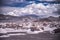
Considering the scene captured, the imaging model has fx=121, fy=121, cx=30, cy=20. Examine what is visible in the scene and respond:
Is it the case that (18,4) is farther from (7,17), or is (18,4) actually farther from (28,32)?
(28,32)

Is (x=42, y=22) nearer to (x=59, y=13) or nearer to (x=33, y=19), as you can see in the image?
(x=33, y=19)

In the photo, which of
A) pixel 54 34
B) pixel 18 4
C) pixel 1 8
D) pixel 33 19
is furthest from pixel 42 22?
pixel 1 8

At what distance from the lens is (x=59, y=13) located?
2078mm

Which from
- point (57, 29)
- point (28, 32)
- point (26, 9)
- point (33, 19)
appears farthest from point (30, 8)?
point (57, 29)

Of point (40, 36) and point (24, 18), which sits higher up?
point (24, 18)

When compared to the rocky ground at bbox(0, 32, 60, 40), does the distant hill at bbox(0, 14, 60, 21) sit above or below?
above

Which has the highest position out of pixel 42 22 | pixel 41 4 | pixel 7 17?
pixel 41 4

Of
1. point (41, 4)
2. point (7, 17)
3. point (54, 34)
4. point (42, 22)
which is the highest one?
point (41, 4)

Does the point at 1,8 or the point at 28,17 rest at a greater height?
the point at 1,8

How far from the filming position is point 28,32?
6.70 ft

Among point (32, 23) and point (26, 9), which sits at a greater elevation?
point (26, 9)

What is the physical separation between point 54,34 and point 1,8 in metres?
1.00

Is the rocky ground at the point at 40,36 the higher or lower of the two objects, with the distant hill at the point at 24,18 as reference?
lower

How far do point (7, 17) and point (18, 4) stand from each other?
0.94 feet
